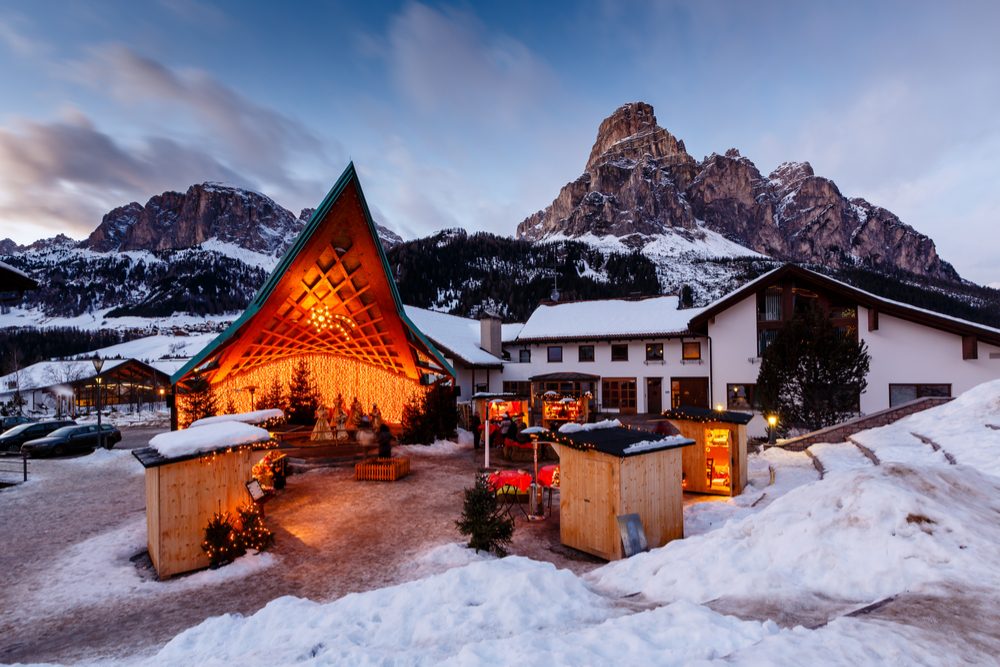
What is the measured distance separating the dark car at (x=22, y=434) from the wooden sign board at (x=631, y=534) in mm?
30301

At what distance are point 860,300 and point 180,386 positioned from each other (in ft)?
115

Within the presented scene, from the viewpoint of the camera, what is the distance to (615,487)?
978 cm

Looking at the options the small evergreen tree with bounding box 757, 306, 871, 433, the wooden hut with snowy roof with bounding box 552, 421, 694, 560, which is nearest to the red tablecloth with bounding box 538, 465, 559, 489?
the wooden hut with snowy roof with bounding box 552, 421, 694, 560

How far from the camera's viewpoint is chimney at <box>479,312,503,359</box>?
37.4 metres

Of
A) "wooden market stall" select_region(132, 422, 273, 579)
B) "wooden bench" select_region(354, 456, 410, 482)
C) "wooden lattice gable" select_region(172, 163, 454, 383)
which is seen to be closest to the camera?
"wooden market stall" select_region(132, 422, 273, 579)

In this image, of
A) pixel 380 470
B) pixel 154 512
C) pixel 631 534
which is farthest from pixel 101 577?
pixel 631 534

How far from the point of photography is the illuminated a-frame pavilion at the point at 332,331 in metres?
16.6

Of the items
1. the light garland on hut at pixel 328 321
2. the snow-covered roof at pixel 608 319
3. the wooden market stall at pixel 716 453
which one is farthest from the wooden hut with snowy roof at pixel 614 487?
the snow-covered roof at pixel 608 319

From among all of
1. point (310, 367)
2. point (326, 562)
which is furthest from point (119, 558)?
point (310, 367)

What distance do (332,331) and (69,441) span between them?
14261mm

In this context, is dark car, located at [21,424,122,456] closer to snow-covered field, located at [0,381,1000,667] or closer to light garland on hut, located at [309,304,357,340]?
light garland on hut, located at [309,304,357,340]

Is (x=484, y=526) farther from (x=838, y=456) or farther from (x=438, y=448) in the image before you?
(x=438, y=448)

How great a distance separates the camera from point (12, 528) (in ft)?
39.0

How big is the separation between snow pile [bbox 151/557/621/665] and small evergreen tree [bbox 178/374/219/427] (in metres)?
19.3
